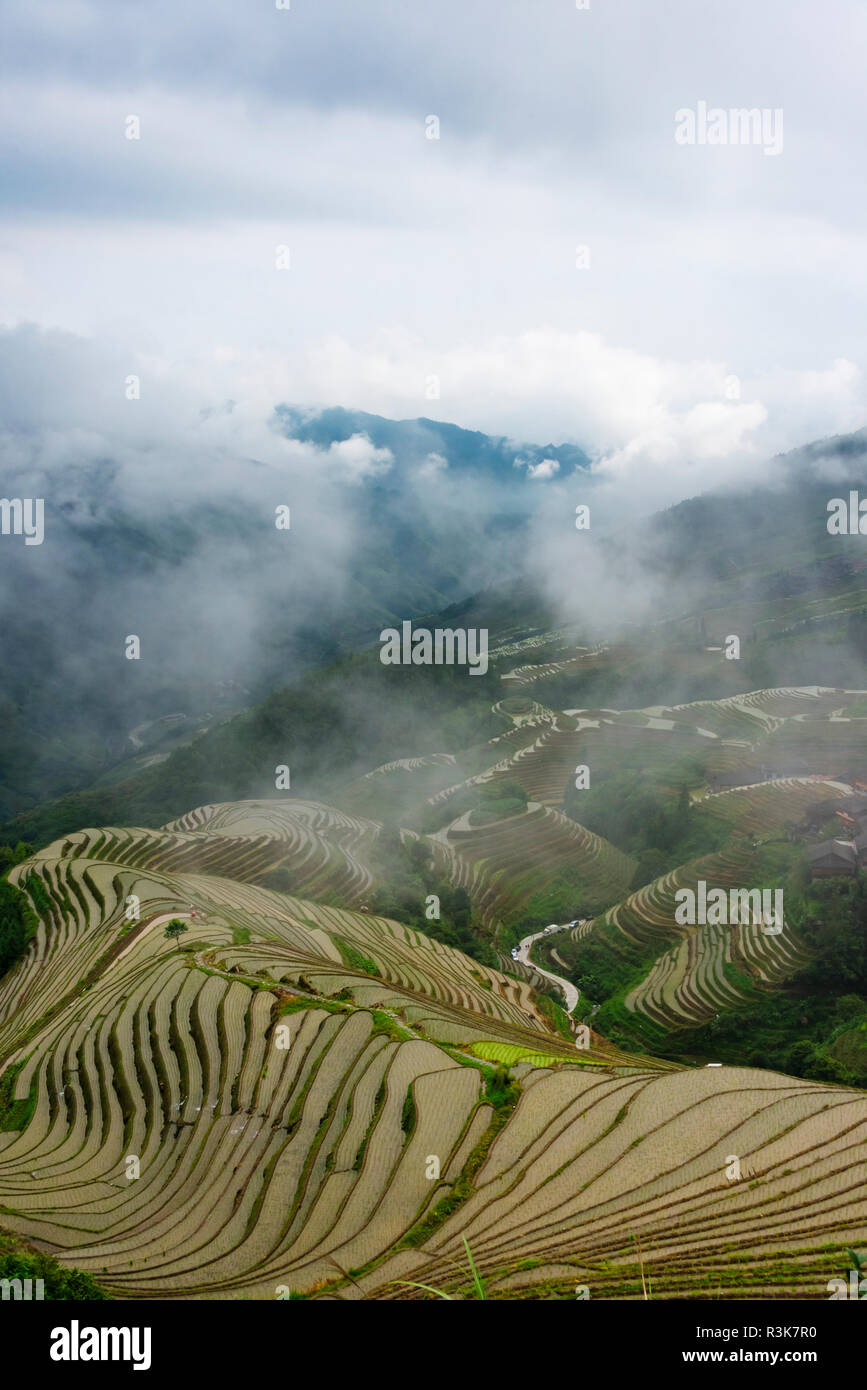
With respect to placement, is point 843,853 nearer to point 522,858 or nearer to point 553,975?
point 553,975

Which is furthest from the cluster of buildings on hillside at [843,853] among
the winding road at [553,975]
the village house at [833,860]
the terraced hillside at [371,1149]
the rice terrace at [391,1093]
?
the terraced hillside at [371,1149]

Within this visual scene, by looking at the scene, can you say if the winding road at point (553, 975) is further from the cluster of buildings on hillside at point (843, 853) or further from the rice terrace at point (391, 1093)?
the cluster of buildings on hillside at point (843, 853)

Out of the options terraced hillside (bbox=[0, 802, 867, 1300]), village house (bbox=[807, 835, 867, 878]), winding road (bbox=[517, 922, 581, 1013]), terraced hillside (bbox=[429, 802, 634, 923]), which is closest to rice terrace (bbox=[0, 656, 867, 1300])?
terraced hillside (bbox=[0, 802, 867, 1300])

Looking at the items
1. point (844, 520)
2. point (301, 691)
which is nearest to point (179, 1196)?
point (301, 691)

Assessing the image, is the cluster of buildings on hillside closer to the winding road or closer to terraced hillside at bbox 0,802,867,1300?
the winding road

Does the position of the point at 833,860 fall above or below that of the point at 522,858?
below

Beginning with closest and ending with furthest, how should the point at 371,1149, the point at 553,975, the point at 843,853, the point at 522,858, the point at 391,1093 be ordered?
the point at 371,1149 → the point at 391,1093 → the point at 843,853 → the point at 553,975 → the point at 522,858

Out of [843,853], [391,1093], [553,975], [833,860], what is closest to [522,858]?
[553,975]

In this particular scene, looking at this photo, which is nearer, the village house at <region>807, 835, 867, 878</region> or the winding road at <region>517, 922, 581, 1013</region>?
the winding road at <region>517, 922, 581, 1013</region>

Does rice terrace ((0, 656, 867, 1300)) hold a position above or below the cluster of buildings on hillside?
below
